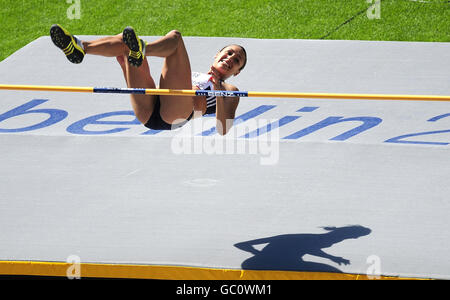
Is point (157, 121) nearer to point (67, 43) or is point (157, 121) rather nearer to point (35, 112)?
point (67, 43)

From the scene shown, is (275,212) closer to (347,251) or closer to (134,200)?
(347,251)

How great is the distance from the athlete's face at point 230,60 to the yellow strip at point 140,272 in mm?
1449

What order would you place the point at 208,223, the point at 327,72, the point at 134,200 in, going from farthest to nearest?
1. the point at 327,72
2. the point at 134,200
3. the point at 208,223

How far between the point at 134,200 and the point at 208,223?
725 mm

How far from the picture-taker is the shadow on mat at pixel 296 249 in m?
4.64

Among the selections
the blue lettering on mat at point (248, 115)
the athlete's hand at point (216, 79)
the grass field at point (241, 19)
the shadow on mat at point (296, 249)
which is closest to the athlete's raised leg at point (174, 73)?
the athlete's hand at point (216, 79)

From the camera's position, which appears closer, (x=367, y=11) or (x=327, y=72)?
(x=327, y=72)

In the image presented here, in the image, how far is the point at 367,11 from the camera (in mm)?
9602

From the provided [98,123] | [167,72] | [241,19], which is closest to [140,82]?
[167,72]

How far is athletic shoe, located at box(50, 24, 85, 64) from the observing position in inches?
170

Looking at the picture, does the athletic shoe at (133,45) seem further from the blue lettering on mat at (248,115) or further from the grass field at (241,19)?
the grass field at (241,19)

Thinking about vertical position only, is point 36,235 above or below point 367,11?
below

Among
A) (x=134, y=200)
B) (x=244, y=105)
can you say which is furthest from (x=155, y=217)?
(x=244, y=105)

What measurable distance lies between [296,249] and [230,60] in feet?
4.71
